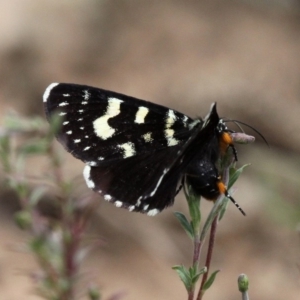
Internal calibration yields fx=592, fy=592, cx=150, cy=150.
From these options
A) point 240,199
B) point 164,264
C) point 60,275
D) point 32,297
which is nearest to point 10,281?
point 32,297

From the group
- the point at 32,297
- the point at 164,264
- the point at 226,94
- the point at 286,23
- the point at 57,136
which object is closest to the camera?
the point at 57,136

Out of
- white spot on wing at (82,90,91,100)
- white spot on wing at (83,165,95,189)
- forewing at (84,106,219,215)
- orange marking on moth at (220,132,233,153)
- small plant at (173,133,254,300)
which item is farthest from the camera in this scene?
white spot on wing at (82,90,91,100)

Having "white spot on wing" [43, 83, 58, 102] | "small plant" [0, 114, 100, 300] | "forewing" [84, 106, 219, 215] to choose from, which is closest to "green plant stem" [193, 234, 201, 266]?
"forewing" [84, 106, 219, 215]

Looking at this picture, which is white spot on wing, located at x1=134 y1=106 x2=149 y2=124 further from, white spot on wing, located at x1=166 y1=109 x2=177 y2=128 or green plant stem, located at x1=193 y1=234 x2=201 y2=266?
green plant stem, located at x1=193 y1=234 x2=201 y2=266

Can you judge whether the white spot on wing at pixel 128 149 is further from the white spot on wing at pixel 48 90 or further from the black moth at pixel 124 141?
the white spot on wing at pixel 48 90

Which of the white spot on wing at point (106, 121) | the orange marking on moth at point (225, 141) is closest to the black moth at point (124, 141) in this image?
the white spot on wing at point (106, 121)

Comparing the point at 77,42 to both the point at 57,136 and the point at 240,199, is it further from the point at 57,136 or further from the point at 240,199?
the point at 57,136

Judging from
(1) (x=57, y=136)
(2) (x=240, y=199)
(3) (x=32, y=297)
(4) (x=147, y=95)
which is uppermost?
(1) (x=57, y=136)

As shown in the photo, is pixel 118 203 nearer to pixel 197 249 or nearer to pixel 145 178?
pixel 145 178
